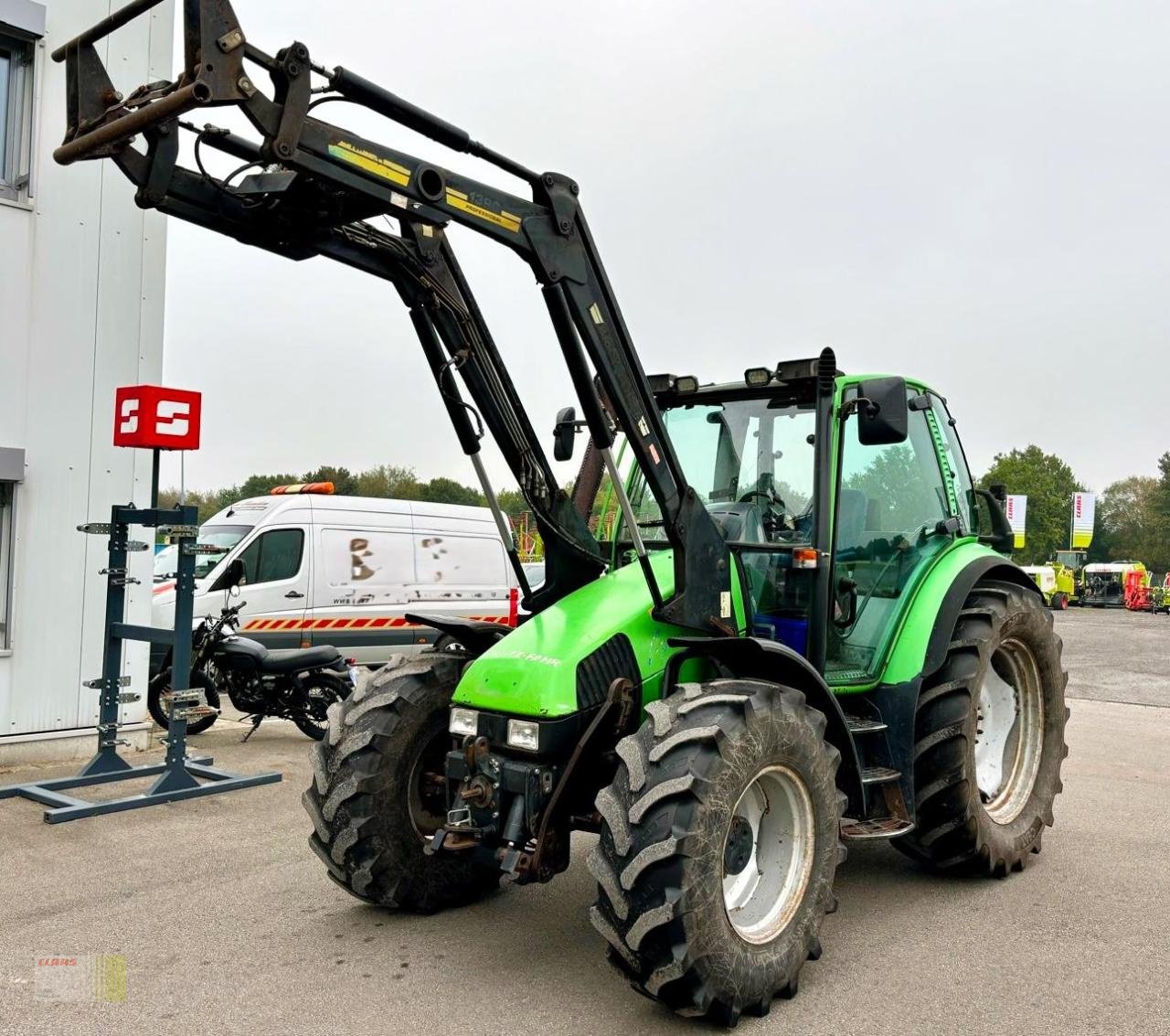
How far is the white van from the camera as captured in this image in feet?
38.0

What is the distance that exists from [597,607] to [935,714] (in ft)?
5.89

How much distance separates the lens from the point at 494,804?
4254 millimetres

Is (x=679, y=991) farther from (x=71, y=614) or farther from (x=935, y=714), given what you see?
(x=71, y=614)

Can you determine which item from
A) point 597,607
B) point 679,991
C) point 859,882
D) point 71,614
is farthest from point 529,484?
point 71,614

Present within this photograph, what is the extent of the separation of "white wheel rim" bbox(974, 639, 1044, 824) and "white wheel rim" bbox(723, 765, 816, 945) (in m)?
2.03

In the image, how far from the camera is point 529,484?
16.5ft

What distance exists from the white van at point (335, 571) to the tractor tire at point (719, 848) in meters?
7.86

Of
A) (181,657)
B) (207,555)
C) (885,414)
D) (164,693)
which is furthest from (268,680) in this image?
(885,414)

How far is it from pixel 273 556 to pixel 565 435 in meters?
6.87

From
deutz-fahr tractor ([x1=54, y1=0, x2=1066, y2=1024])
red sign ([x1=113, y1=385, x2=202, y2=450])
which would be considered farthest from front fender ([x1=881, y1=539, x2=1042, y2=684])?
red sign ([x1=113, y1=385, x2=202, y2=450])

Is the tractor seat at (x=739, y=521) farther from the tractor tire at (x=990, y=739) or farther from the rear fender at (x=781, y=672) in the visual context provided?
the tractor tire at (x=990, y=739)

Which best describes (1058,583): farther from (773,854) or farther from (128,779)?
(773,854)

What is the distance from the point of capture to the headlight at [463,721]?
443 centimetres

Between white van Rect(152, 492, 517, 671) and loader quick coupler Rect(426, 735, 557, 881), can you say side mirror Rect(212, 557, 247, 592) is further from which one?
loader quick coupler Rect(426, 735, 557, 881)
